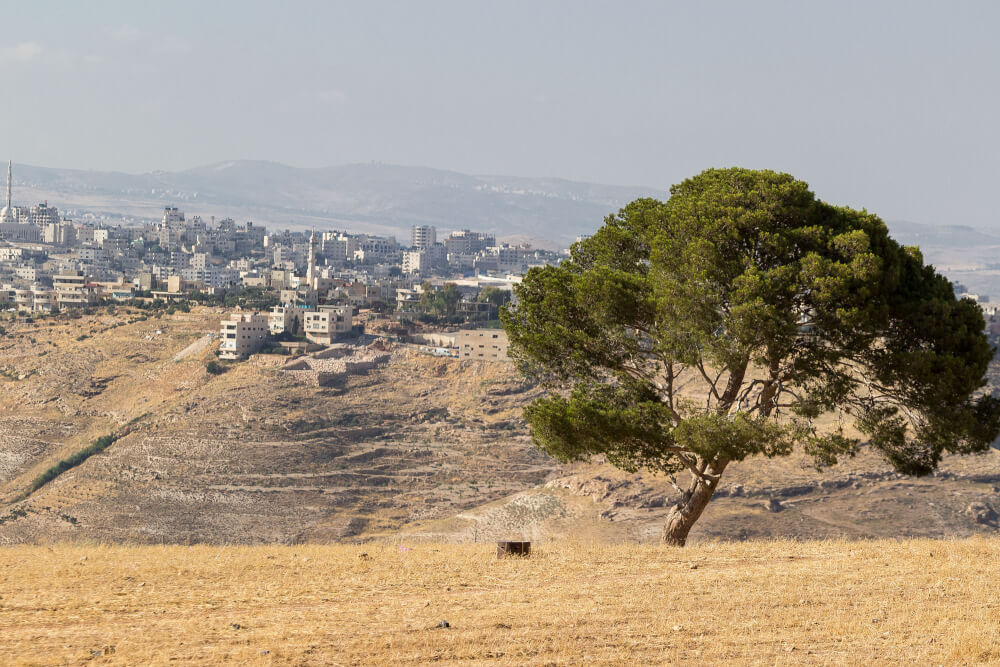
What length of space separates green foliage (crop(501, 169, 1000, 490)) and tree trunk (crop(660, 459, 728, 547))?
13.8 inches

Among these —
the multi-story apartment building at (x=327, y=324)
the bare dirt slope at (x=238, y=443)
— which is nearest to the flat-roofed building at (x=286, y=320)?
the multi-story apartment building at (x=327, y=324)

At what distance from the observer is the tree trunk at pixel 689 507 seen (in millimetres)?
22453

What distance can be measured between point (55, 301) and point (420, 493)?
66.5 meters

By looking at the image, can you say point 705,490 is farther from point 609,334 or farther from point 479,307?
point 479,307

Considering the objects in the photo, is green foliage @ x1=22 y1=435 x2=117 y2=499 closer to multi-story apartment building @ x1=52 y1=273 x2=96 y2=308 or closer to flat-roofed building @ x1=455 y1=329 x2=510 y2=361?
flat-roofed building @ x1=455 y1=329 x2=510 y2=361

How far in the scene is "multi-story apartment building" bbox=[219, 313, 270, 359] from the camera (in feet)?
318

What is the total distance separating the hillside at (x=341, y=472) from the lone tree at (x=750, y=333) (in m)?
35.6

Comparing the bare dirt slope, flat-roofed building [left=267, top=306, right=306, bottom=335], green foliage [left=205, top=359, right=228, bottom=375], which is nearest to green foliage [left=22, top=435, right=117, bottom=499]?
the bare dirt slope

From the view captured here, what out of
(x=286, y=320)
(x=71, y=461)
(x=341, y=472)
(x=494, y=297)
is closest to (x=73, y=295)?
(x=286, y=320)

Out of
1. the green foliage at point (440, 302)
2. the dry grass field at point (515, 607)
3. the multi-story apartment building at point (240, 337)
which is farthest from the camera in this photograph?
the green foliage at point (440, 302)

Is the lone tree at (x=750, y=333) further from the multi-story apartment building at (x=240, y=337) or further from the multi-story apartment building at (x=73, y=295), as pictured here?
the multi-story apartment building at (x=73, y=295)

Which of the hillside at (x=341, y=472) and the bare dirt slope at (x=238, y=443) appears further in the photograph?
the bare dirt slope at (x=238, y=443)

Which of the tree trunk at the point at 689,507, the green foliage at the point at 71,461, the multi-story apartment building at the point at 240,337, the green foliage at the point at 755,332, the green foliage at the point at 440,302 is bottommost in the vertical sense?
the green foliage at the point at 71,461

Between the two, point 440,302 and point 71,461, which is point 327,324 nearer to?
point 440,302
